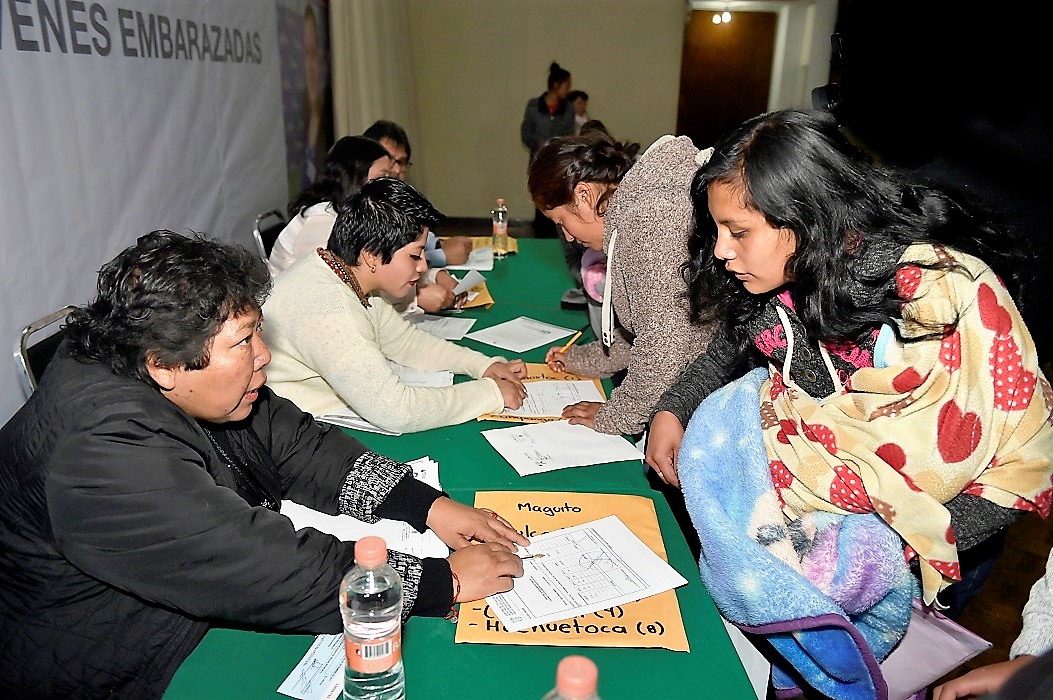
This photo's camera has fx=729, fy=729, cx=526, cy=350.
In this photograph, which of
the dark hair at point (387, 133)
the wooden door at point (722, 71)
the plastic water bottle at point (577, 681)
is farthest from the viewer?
the wooden door at point (722, 71)

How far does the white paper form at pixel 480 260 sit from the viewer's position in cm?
312

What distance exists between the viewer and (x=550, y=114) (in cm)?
621

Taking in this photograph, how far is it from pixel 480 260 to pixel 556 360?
125 centimetres

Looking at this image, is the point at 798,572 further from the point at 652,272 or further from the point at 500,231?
the point at 500,231

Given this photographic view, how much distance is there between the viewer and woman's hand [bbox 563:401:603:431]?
1.71 metres

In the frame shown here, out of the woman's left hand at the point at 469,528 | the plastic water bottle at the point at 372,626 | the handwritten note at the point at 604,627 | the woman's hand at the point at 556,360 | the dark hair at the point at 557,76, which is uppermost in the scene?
the dark hair at the point at 557,76

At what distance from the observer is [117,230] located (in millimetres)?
2223

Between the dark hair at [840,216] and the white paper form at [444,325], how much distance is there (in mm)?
1283

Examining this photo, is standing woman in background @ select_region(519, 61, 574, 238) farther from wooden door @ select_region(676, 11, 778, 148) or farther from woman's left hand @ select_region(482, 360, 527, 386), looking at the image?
woman's left hand @ select_region(482, 360, 527, 386)

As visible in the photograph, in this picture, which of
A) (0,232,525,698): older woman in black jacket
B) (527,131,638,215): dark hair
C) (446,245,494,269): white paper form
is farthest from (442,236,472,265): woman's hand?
(0,232,525,698): older woman in black jacket

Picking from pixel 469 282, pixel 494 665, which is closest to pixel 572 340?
pixel 469 282

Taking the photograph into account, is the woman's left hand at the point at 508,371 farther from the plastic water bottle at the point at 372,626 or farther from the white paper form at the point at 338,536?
the plastic water bottle at the point at 372,626

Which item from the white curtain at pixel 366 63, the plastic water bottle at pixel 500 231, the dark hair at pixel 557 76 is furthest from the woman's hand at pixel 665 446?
the dark hair at pixel 557 76

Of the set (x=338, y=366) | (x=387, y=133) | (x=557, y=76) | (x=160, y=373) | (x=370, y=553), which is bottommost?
(x=338, y=366)
